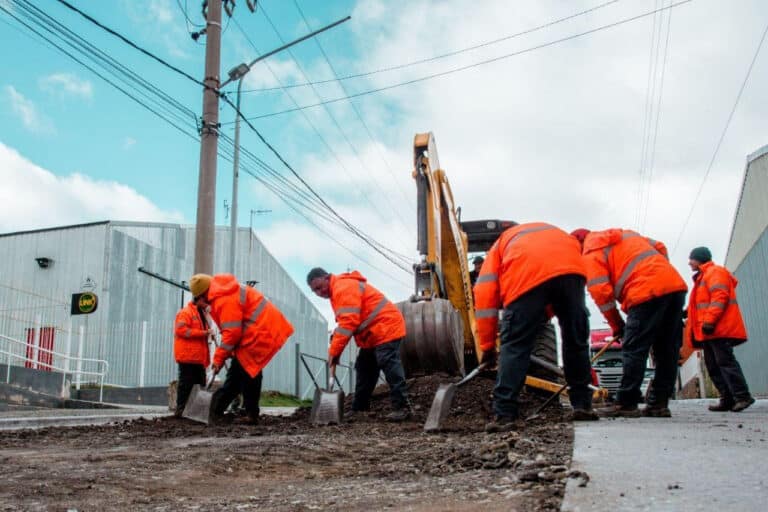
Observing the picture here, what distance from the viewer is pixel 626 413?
20.1ft

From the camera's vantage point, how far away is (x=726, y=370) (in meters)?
7.52

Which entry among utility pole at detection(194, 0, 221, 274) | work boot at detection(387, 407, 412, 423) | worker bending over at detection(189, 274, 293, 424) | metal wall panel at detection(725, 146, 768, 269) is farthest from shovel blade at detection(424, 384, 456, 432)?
metal wall panel at detection(725, 146, 768, 269)

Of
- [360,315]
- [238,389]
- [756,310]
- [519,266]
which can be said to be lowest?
[238,389]

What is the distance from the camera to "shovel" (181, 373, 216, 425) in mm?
7207

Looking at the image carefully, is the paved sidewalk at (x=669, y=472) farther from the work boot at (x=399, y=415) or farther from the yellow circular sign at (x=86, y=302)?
the yellow circular sign at (x=86, y=302)

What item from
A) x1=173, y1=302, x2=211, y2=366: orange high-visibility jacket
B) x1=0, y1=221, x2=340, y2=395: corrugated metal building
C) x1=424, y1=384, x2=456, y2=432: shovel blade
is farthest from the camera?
x1=0, y1=221, x2=340, y2=395: corrugated metal building

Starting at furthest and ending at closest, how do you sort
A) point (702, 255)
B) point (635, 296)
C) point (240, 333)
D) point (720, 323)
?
point (702, 255)
point (720, 323)
point (240, 333)
point (635, 296)

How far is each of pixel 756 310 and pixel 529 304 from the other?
43.6ft

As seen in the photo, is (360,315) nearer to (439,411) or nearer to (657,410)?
(439,411)

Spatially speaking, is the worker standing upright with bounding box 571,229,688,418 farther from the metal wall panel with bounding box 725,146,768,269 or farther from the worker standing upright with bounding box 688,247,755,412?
the metal wall panel with bounding box 725,146,768,269

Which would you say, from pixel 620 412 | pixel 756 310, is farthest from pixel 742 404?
pixel 756 310

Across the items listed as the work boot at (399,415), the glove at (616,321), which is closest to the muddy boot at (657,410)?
the glove at (616,321)

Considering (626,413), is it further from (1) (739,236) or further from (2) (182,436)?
(1) (739,236)

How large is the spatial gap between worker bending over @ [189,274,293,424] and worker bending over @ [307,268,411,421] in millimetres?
667
